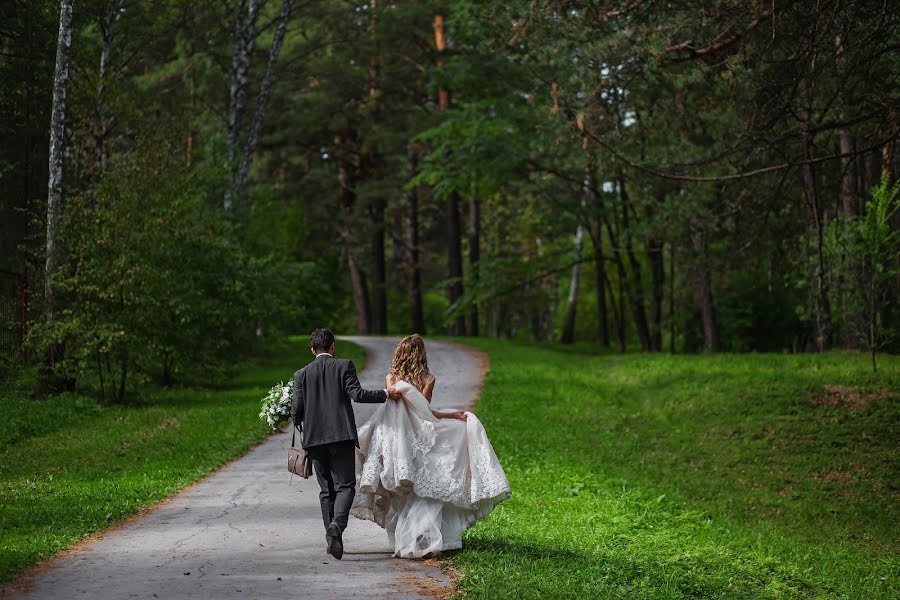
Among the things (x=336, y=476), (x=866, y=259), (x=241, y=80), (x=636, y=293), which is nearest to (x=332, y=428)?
(x=336, y=476)

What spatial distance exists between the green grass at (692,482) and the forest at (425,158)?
8.44 ft

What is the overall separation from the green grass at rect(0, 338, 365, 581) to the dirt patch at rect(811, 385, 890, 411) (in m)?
10.7

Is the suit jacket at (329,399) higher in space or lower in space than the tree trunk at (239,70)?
lower

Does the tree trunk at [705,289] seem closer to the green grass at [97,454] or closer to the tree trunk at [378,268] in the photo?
the green grass at [97,454]

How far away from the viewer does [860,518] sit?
16297 millimetres

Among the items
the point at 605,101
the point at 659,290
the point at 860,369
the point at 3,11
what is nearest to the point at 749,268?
the point at 659,290

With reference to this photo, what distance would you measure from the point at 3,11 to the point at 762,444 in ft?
64.0

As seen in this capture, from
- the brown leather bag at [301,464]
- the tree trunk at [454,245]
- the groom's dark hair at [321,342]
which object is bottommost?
the brown leather bag at [301,464]

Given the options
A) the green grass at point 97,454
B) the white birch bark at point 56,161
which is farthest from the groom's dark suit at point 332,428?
the white birch bark at point 56,161

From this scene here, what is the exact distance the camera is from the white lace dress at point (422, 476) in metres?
9.71

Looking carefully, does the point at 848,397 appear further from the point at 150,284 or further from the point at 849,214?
the point at 150,284

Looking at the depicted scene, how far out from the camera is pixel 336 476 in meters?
9.88

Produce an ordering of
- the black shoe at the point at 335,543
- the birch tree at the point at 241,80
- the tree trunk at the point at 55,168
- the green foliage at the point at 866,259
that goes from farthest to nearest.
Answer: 1. the birch tree at the point at 241,80
2. the tree trunk at the point at 55,168
3. the green foliage at the point at 866,259
4. the black shoe at the point at 335,543

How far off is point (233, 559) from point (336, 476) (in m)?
1.14
